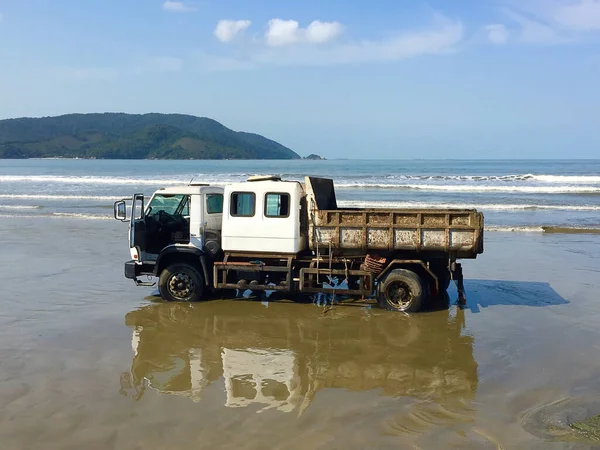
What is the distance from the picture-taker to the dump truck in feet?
33.9

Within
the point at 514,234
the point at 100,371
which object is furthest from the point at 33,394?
the point at 514,234

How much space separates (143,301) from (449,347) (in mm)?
6275

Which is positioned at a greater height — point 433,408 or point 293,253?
point 293,253

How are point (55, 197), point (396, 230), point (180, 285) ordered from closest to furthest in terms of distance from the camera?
1. point (396, 230)
2. point (180, 285)
3. point (55, 197)

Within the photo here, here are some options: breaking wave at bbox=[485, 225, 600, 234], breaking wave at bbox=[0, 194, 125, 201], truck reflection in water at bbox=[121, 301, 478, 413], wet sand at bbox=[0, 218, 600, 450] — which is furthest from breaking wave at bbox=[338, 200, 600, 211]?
truck reflection in water at bbox=[121, 301, 478, 413]

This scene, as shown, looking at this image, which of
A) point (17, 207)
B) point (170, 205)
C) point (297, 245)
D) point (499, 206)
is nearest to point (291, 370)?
point (297, 245)

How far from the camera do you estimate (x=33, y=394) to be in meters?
6.85

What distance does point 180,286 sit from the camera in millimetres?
11383

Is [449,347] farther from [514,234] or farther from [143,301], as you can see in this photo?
[514,234]

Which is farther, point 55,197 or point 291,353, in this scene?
point 55,197

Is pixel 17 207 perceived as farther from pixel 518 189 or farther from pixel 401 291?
pixel 518 189

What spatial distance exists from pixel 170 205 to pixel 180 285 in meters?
1.73

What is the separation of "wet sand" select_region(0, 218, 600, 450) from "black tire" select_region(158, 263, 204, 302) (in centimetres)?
25

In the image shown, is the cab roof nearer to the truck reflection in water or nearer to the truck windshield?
the truck windshield
